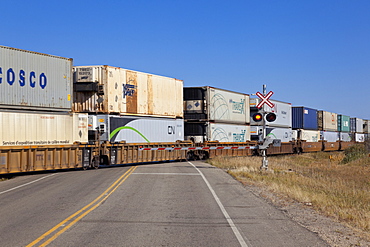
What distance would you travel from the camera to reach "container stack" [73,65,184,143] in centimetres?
2355

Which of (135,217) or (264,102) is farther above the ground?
(264,102)

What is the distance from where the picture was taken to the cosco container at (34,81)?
18500 millimetres

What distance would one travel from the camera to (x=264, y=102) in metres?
20.8

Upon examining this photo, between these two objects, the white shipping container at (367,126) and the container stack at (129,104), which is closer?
the container stack at (129,104)

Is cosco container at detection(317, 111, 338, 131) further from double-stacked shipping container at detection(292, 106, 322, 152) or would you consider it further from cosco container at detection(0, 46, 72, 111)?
cosco container at detection(0, 46, 72, 111)

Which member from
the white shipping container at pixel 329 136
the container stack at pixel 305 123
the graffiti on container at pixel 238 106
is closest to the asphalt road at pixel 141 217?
the graffiti on container at pixel 238 106

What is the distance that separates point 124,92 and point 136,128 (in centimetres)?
259

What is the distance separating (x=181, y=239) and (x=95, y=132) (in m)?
17.2

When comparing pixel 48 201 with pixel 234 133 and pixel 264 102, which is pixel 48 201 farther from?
pixel 234 133

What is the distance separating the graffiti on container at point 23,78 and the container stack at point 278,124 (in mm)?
22698

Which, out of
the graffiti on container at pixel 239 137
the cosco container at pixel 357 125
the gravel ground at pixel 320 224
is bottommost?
the gravel ground at pixel 320 224

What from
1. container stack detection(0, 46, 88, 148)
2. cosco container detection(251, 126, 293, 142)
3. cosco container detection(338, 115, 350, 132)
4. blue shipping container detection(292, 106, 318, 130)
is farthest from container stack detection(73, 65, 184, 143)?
cosco container detection(338, 115, 350, 132)

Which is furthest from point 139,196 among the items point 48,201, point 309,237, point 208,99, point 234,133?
point 234,133

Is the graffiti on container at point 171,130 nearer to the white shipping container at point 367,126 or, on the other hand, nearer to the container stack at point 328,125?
the container stack at point 328,125
